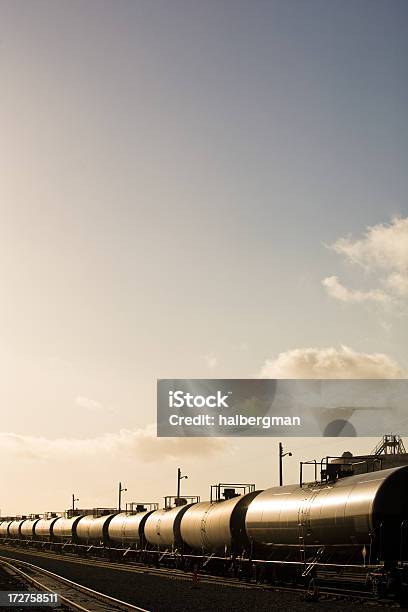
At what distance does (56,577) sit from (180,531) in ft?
25.2

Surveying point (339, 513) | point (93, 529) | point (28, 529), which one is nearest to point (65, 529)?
point (93, 529)

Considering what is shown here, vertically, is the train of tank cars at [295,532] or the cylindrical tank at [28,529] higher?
the train of tank cars at [295,532]

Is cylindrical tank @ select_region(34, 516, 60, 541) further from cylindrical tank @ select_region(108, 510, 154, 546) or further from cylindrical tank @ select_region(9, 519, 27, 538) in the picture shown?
cylindrical tank @ select_region(108, 510, 154, 546)

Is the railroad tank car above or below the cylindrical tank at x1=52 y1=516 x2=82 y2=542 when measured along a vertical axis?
above

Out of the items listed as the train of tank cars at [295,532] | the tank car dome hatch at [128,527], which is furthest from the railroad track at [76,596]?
the tank car dome hatch at [128,527]

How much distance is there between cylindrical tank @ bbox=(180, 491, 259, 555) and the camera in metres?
36.2

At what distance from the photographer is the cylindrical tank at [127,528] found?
54812 millimetres

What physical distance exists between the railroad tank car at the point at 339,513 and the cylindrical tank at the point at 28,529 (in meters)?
73.6

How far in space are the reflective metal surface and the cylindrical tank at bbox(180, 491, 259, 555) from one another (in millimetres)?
1594

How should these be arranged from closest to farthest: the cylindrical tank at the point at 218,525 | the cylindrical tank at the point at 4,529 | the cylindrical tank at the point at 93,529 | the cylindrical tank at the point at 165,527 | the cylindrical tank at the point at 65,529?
1. the cylindrical tank at the point at 218,525
2. the cylindrical tank at the point at 165,527
3. the cylindrical tank at the point at 93,529
4. the cylindrical tank at the point at 65,529
5. the cylindrical tank at the point at 4,529

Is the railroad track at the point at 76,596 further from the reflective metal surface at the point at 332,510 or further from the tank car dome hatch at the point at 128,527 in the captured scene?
the tank car dome hatch at the point at 128,527

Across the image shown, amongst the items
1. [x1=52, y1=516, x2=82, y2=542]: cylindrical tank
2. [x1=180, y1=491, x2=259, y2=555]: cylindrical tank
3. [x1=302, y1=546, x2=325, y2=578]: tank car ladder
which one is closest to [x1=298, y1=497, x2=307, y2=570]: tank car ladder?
[x1=302, y1=546, x2=325, y2=578]: tank car ladder

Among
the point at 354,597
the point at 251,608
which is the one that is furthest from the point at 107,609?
the point at 354,597

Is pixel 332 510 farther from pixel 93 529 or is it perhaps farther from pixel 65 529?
pixel 65 529
